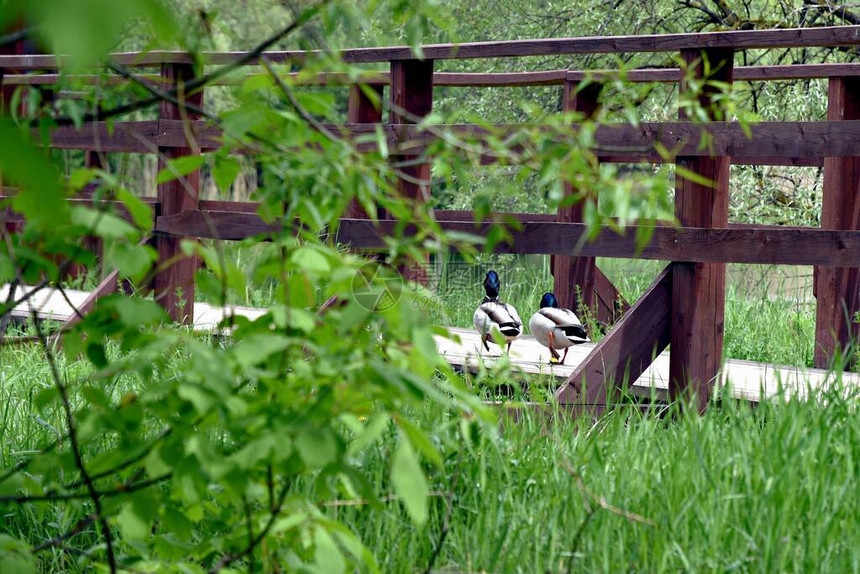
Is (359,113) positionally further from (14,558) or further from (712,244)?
(14,558)

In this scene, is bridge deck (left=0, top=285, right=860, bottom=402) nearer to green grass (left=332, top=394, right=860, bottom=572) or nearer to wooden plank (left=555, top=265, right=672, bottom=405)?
wooden plank (left=555, top=265, right=672, bottom=405)

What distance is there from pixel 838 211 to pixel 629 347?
7.83 ft

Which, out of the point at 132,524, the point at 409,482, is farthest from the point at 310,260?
the point at 132,524

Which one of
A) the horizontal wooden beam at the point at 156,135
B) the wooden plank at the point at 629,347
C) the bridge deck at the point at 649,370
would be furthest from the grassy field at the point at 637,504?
the horizontal wooden beam at the point at 156,135

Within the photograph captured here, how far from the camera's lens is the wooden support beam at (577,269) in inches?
259

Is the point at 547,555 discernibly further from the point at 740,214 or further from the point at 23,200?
the point at 740,214

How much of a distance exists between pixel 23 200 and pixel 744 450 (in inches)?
74.0

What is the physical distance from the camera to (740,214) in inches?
365

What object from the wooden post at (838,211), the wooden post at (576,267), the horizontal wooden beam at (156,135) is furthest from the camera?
the wooden post at (576,267)

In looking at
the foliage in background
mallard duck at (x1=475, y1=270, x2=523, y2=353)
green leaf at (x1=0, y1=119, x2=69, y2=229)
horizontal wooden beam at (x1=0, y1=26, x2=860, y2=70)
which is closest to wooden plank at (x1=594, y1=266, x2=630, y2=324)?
mallard duck at (x1=475, y1=270, x2=523, y2=353)

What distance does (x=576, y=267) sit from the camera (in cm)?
676

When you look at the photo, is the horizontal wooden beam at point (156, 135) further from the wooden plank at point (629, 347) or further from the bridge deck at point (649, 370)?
the wooden plank at point (629, 347)

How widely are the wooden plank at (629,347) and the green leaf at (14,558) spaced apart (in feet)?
8.27

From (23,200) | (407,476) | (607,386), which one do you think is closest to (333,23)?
(23,200)
